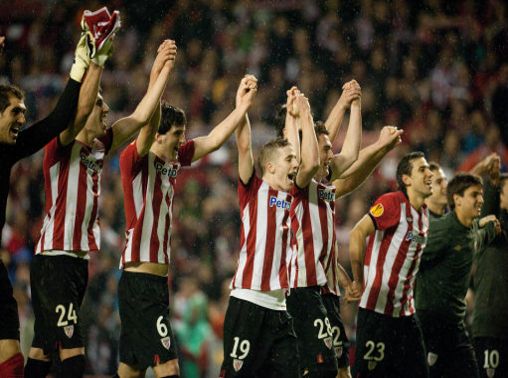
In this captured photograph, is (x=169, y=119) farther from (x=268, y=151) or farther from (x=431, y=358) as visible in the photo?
(x=431, y=358)

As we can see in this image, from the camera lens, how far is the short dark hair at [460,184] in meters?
7.32

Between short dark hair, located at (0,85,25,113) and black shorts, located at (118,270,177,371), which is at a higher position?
short dark hair, located at (0,85,25,113)

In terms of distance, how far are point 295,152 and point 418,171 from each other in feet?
4.55

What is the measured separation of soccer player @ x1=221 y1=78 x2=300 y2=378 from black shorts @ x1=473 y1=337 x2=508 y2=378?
2369 mm

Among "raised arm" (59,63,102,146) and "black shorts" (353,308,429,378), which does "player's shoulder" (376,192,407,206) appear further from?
"raised arm" (59,63,102,146)

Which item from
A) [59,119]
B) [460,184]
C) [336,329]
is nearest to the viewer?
[59,119]

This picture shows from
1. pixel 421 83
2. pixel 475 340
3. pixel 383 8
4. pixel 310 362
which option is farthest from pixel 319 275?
pixel 383 8

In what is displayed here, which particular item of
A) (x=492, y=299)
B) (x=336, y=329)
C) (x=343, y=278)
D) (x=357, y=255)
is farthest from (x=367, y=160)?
(x=492, y=299)

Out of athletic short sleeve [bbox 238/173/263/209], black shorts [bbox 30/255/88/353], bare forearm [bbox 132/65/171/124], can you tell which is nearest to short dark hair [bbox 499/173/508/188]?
athletic short sleeve [bbox 238/173/263/209]

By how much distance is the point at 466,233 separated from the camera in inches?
285

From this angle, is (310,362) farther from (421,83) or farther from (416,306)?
(421,83)

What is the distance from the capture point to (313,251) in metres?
6.10

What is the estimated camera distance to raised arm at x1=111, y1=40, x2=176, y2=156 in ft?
18.0

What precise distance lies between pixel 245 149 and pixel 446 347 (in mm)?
2409
